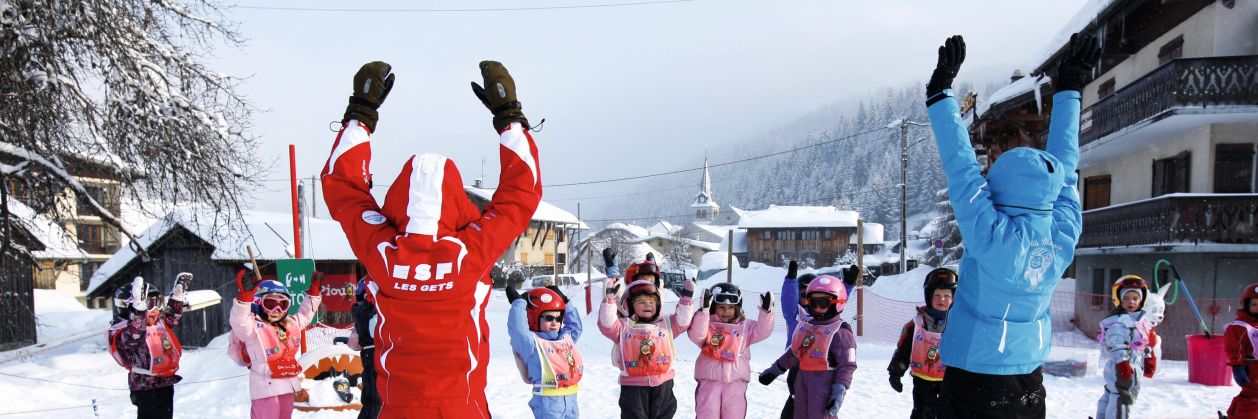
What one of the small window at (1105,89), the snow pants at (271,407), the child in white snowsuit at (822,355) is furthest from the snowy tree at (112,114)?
the small window at (1105,89)

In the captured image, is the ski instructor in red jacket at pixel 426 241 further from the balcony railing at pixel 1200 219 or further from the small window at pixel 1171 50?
the small window at pixel 1171 50

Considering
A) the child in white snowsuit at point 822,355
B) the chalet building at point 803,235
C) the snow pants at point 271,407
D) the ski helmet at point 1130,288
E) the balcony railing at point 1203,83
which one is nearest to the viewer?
the child in white snowsuit at point 822,355

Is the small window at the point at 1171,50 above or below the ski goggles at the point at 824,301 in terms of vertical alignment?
above

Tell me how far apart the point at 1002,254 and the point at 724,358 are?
3109 mm

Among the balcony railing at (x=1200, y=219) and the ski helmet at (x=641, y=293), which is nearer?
the ski helmet at (x=641, y=293)

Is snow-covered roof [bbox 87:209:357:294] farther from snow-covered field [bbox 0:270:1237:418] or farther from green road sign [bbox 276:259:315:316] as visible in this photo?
green road sign [bbox 276:259:315:316]

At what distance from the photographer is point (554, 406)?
4.94m

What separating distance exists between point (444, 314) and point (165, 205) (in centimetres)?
887

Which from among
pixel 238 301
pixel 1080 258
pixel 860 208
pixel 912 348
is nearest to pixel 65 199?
pixel 238 301

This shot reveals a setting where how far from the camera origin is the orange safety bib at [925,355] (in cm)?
537

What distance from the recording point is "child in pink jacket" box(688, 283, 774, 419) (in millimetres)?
5340

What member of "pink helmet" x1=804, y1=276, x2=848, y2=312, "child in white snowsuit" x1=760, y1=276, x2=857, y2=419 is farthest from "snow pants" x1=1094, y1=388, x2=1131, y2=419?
"pink helmet" x1=804, y1=276, x2=848, y2=312

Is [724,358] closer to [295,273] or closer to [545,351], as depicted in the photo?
[545,351]

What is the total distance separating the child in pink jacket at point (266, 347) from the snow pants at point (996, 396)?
518cm
